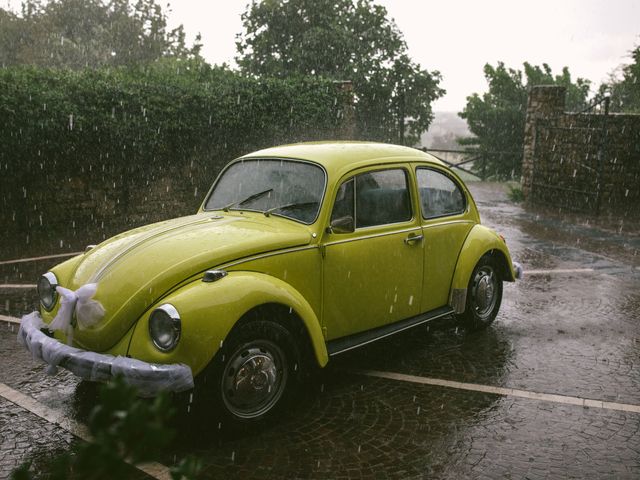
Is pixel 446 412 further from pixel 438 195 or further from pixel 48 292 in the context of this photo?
pixel 48 292

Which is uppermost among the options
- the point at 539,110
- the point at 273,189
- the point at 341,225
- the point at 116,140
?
the point at 539,110

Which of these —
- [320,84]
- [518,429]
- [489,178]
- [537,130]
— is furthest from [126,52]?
[518,429]

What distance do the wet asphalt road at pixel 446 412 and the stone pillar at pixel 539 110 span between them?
9945mm

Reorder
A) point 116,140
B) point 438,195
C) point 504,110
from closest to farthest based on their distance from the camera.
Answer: point 438,195 < point 116,140 < point 504,110

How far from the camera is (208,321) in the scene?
368cm

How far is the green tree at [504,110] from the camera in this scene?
25344 millimetres

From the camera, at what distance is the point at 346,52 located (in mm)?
21625

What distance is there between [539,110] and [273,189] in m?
13.2

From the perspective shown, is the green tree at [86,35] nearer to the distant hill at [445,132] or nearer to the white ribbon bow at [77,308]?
the distant hill at [445,132]

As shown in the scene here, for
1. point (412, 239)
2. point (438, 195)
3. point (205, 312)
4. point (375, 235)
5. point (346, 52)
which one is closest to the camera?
point (205, 312)

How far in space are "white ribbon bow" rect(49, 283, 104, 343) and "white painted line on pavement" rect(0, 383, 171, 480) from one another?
22.8 inches

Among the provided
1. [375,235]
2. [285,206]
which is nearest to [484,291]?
[375,235]

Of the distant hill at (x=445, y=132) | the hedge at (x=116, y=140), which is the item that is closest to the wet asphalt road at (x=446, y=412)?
the hedge at (x=116, y=140)

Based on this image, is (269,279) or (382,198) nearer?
(269,279)
